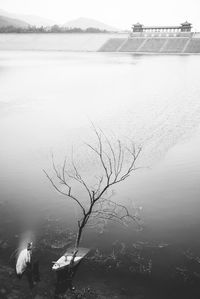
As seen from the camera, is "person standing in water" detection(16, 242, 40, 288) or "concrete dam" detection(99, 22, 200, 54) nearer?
"person standing in water" detection(16, 242, 40, 288)

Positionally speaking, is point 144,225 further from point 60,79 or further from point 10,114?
point 60,79

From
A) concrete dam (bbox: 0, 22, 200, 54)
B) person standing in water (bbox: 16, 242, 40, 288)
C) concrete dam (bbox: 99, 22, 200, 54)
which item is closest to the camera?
person standing in water (bbox: 16, 242, 40, 288)

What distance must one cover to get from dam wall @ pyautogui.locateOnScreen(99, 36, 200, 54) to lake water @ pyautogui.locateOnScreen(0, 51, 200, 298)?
42051mm

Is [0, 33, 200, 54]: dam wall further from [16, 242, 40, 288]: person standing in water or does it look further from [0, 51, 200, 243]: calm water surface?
[16, 242, 40, 288]: person standing in water

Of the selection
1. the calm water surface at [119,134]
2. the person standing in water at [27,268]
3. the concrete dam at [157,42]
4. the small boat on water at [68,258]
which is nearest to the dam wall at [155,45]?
the concrete dam at [157,42]

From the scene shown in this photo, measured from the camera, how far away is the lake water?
10719mm

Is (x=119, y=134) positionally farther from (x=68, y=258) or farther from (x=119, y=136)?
(x=68, y=258)

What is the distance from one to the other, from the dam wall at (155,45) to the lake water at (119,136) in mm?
42051

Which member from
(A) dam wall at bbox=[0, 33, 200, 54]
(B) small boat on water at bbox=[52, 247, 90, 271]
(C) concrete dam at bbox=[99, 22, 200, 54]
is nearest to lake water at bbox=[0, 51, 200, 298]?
(B) small boat on water at bbox=[52, 247, 90, 271]

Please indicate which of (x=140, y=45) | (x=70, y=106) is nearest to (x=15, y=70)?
(x=70, y=106)

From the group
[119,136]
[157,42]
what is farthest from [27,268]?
[157,42]

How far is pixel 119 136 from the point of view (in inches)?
685

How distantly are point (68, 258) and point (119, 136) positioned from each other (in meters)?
10.0

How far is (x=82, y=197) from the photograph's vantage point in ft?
37.9
